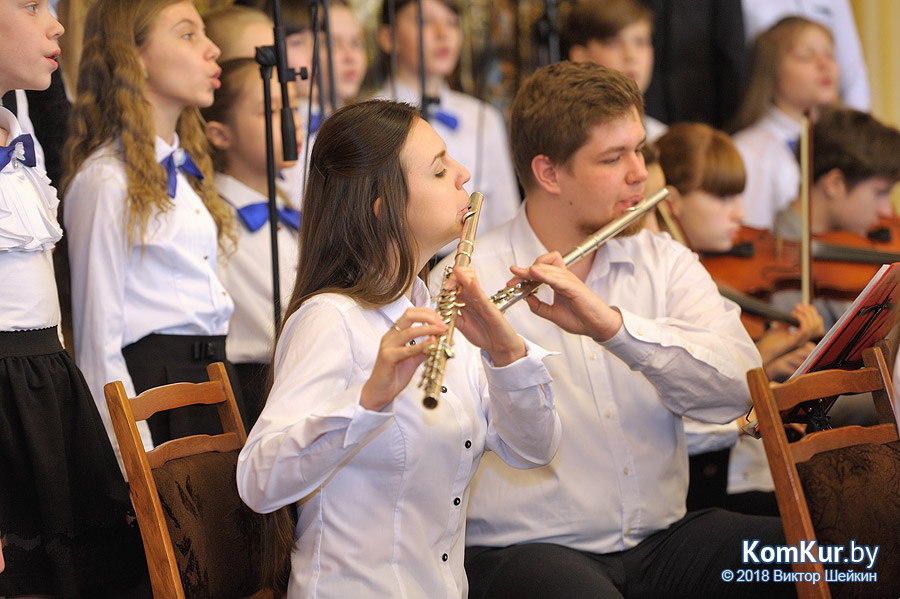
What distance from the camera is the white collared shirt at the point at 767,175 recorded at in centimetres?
388

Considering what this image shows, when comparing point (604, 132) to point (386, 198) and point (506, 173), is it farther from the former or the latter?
point (506, 173)

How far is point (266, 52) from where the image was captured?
218 centimetres

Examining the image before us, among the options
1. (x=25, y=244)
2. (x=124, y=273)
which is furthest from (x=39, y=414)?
(x=124, y=273)

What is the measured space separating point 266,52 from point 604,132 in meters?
0.77

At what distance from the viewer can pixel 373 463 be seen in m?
1.54

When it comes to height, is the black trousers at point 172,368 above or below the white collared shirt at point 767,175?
below

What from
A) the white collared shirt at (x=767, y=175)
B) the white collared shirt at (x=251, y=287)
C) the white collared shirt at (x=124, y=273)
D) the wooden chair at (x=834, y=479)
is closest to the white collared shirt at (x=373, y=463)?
the wooden chair at (x=834, y=479)

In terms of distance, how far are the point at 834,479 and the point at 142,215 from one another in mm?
1456

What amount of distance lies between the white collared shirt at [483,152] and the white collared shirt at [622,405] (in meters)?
1.76

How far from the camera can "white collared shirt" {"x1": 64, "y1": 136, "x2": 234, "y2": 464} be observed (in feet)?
6.68

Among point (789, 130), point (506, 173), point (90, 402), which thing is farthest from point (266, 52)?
point (789, 130)

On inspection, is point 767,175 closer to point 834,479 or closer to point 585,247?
point 585,247

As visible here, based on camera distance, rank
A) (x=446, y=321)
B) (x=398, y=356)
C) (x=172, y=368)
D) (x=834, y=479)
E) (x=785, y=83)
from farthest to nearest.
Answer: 1. (x=785, y=83)
2. (x=172, y=368)
3. (x=834, y=479)
4. (x=446, y=321)
5. (x=398, y=356)

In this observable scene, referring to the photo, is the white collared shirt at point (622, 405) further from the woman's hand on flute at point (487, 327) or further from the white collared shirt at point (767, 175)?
the white collared shirt at point (767, 175)
